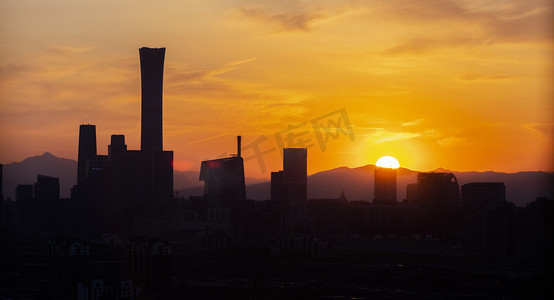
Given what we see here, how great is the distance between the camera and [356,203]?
98.6m

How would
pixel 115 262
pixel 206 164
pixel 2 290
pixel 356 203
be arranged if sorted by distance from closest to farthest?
pixel 2 290 < pixel 115 262 < pixel 356 203 < pixel 206 164

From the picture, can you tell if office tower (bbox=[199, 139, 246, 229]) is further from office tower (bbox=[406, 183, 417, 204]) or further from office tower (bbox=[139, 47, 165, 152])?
office tower (bbox=[406, 183, 417, 204])

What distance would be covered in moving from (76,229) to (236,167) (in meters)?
35.8

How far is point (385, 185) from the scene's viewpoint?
348 ft

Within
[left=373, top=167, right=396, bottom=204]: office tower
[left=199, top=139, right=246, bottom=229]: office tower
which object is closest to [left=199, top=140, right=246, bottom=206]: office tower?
[left=199, top=139, right=246, bottom=229]: office tower

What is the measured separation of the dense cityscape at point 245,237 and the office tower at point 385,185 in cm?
Result: 21

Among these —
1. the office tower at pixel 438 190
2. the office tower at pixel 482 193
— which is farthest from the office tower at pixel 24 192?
the office tower at pixel 482 193

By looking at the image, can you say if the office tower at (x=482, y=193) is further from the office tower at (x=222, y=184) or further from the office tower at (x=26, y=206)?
the office tower at (x=26, y=206)

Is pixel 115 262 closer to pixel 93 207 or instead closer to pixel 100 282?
pixel 100 282

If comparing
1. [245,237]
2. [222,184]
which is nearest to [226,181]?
[222,184]

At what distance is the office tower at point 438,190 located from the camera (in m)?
89.9

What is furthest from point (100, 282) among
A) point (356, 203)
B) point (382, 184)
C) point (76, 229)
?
point (382, 184)

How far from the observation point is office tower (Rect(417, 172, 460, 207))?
8988cm

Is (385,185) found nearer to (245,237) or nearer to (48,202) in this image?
(245,237)
